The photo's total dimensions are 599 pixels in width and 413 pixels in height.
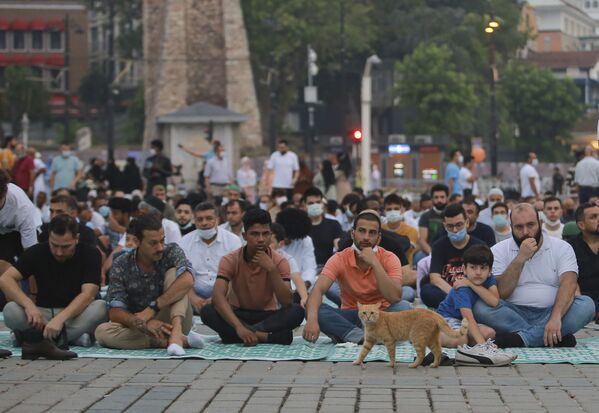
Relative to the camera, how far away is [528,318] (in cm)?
1363

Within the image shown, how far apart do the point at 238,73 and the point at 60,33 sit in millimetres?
42471

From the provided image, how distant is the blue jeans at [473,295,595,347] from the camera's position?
1341cm

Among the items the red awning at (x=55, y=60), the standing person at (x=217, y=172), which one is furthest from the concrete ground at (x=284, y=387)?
the red awning at (x=55, y=60)

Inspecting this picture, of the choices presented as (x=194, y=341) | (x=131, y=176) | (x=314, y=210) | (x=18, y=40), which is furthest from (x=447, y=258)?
(x=18, y=40)

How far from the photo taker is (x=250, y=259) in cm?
1373

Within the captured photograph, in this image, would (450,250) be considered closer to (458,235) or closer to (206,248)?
(458,235)

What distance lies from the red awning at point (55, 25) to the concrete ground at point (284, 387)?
108m

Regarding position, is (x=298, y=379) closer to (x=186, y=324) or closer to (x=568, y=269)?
(x=186, y=324)

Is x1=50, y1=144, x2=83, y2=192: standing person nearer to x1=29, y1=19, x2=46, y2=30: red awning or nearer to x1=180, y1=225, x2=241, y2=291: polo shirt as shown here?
x1=180, y1=225, x2=241, y2=291: polo shirt

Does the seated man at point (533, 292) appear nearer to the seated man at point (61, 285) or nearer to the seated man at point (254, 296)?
the seated man at point (254, 296)

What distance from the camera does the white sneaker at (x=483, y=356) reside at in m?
11.9

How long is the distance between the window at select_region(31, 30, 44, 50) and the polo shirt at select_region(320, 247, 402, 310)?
4321 inches

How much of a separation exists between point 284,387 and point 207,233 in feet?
19.0

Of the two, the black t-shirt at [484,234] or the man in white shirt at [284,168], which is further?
the man in white shirt at [284,168]
